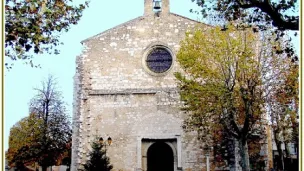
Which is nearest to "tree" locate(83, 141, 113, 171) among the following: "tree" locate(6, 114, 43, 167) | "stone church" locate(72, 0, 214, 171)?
"stone church" locate(72, 0, 214, 171)

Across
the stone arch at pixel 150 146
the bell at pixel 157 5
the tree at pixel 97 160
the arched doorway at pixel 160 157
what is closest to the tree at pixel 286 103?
the stone arch at pixel 150 146

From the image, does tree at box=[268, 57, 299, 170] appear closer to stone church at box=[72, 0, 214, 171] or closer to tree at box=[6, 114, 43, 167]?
stone church at box=[72, 0, 214, 171]

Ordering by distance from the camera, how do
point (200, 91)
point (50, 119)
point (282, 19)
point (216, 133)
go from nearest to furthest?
point (282, 19) < point (200, 91) < point (216, 133) < point (50, 119)

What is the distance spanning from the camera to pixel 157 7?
38.0ft

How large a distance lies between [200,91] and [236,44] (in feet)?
3.89

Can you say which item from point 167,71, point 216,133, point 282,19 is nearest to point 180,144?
point 216,133

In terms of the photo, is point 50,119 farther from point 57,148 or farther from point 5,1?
point 5,1

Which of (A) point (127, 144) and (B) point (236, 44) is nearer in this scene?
(B) point (236, 44)

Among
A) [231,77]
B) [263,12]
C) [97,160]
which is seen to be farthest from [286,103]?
[97,160]

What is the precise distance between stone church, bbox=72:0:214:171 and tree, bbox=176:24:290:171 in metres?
2.03

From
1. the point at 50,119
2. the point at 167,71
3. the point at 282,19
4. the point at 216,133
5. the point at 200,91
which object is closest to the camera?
the point at 282,19

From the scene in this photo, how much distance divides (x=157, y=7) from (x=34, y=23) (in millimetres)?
6965

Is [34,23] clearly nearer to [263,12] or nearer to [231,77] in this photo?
[263,12]

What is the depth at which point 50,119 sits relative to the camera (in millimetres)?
15938
